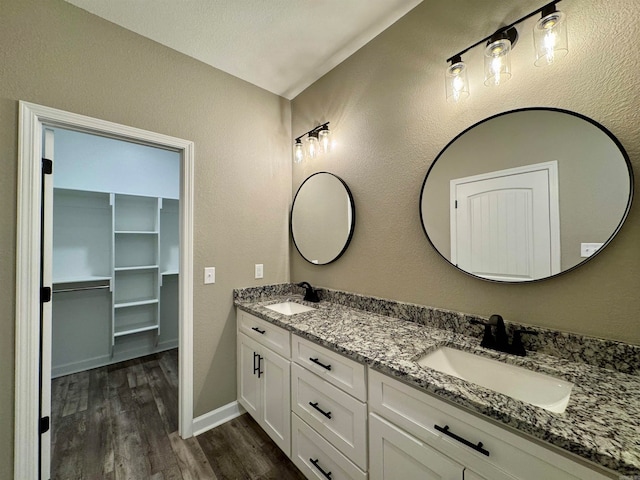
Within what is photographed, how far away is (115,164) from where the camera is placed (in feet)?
9.19

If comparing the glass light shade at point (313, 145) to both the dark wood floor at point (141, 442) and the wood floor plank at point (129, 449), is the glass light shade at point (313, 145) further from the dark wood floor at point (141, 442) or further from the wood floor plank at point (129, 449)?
the wood floor plank at point (129, 449)

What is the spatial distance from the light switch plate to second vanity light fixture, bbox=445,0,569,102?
1.91 metres

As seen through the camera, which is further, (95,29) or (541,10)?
(95,29)

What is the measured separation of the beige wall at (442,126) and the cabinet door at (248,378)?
71cm

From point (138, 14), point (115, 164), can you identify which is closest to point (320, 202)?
point (138, 14)

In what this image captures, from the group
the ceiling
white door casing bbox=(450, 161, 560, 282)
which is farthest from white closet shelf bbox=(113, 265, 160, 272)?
white door casing bbox=(450, 161, 560, 282)

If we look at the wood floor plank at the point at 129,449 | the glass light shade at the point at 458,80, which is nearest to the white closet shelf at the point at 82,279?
the wood floor plank at the point at 129,449

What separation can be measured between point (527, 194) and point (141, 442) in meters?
2.71

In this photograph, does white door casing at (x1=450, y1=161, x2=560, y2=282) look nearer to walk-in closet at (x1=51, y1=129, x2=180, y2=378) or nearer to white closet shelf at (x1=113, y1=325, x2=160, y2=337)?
walk-in closet at (x1=51, y1=129, x2=180, y2=378)

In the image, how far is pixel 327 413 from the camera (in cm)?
124

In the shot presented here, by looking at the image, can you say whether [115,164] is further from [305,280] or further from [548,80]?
[548,80]

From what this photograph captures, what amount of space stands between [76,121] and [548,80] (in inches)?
94.0

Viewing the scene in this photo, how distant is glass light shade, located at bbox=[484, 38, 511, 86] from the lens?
112 centimetres

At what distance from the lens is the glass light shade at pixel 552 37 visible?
3.30ft
